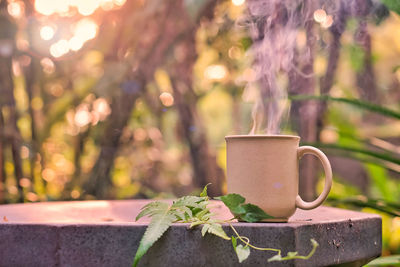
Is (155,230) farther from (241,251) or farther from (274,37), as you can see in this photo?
(274,37)

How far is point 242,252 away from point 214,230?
0.19ft

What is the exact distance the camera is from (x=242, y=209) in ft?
3.13

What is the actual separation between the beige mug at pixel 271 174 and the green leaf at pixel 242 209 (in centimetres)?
3

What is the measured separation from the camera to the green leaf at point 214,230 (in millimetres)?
842

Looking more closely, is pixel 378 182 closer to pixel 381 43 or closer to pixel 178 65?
pixel 178 65

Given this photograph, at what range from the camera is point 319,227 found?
36.2 inches

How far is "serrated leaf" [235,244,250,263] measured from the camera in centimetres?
81

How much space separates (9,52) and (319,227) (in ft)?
6.77

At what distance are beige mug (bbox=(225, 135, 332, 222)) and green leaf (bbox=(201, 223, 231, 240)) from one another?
0.15 meters

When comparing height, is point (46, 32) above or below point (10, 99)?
above

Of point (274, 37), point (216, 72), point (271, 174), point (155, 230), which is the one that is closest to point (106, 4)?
point (216, 72)

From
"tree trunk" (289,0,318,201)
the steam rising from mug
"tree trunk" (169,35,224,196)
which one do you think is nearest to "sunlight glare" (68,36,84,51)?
"tree trunk" (169,35,224,196)

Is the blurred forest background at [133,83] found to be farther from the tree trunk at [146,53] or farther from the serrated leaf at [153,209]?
the serrated leaf at [153,209]

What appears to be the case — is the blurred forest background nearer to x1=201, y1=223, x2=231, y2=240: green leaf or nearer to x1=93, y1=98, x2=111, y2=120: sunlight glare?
x1=93, y1=98, x2=111, y2=120: sunlight glare
